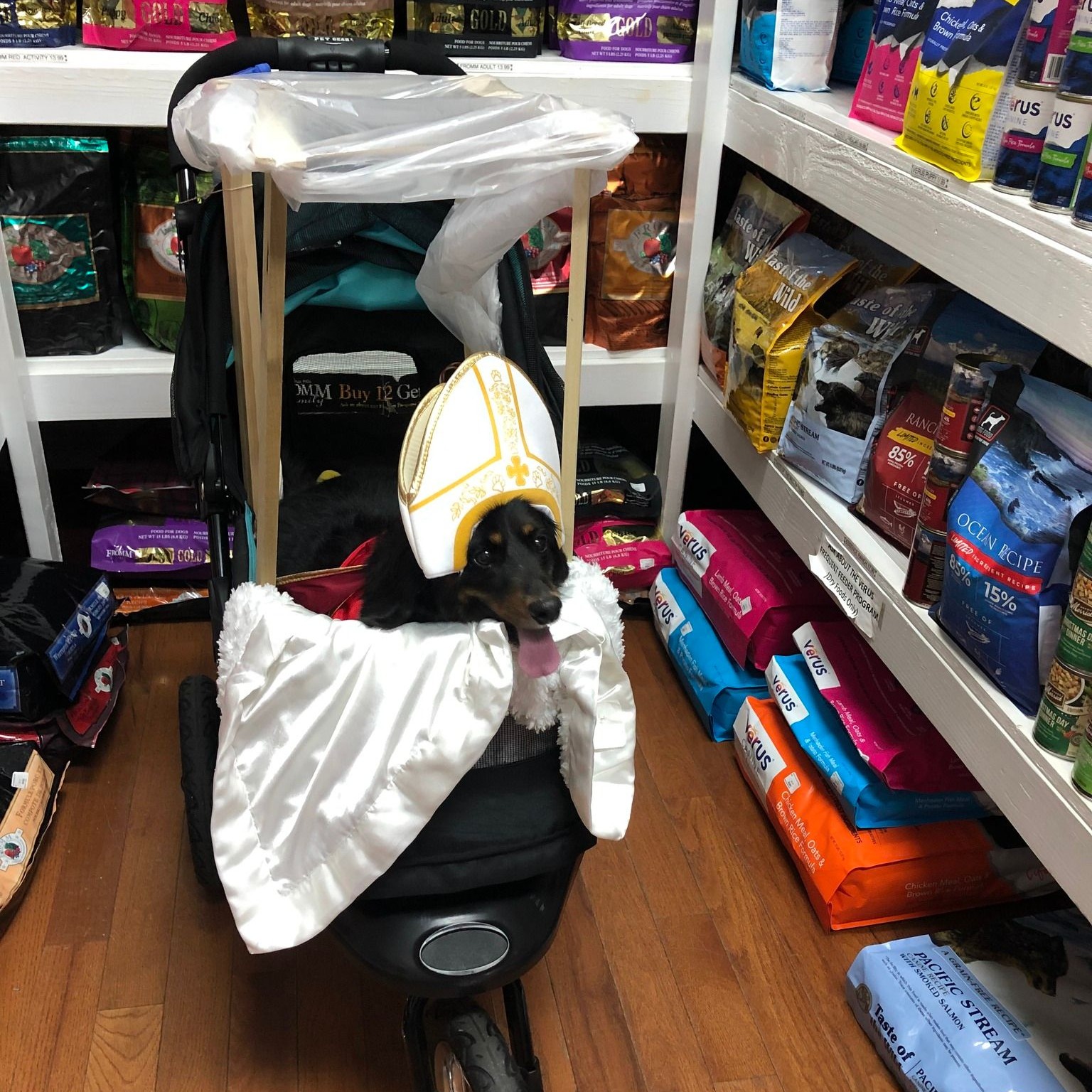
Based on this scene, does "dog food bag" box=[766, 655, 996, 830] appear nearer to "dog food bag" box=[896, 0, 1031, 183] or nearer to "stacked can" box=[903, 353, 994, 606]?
"stacked can" box=[903, 353, 994, 606]

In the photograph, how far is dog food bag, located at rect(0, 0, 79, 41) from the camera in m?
1.53

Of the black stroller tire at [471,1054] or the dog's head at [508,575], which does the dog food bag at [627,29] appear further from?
the black stroller tire at [471,1054]

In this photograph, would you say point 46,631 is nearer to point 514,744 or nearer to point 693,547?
point 514,744

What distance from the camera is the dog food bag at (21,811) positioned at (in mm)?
1351

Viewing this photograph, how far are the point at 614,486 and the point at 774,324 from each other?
20.2 inches

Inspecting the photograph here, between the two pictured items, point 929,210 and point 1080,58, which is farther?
point 929,210

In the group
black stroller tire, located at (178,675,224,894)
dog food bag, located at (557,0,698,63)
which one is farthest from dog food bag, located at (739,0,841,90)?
black stroller tire, located at (178,675,224,894)

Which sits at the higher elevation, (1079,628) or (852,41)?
(852,41)

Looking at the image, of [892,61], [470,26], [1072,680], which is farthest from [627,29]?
[1072,680]

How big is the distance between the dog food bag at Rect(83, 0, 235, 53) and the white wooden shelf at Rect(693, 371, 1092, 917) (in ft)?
3.42

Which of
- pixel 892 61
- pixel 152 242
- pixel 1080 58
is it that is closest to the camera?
pixel 1080 58

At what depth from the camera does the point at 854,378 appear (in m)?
1.39

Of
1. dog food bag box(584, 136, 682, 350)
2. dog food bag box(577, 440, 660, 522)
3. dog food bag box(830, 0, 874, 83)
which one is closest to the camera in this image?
dog food bag box(830, 0, 874, 83)

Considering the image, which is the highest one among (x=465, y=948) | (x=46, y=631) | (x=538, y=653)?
(x=538, y=653)
